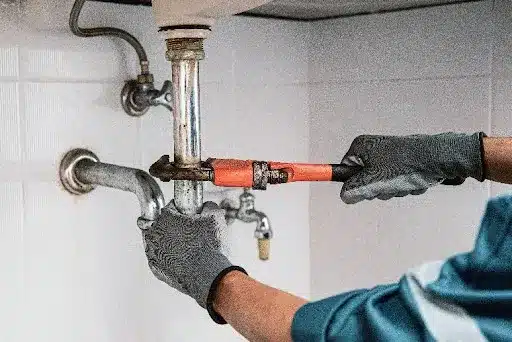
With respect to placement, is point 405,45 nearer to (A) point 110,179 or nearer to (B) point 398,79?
(B) point 398,79

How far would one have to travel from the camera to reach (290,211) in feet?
3.92

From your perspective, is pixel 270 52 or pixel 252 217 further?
pixel 270 52

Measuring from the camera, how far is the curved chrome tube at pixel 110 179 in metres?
0.79

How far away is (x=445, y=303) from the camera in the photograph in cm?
46

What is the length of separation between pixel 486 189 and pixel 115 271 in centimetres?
53

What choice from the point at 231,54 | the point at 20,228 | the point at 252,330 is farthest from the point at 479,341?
the point at 231,54

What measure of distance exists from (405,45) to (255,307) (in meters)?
0.62

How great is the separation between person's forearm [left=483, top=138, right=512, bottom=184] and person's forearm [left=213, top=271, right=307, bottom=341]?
0.95 feet

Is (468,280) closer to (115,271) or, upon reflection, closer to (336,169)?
(336,169)

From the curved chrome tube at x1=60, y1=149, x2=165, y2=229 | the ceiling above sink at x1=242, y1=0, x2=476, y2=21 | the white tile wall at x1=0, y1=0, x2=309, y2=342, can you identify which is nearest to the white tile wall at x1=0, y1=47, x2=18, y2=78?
the white tile wall at x1=0, y1=0, x2=309, y2=342

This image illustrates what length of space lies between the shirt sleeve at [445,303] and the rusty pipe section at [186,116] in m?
0.27

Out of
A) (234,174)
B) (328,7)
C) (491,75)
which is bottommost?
(234,174)

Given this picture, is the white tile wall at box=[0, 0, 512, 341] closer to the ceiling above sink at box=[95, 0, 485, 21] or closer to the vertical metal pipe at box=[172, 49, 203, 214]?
the ceiling above sink at box=[95, 0, 485, 21]

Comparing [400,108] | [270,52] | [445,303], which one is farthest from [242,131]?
[445,303]
